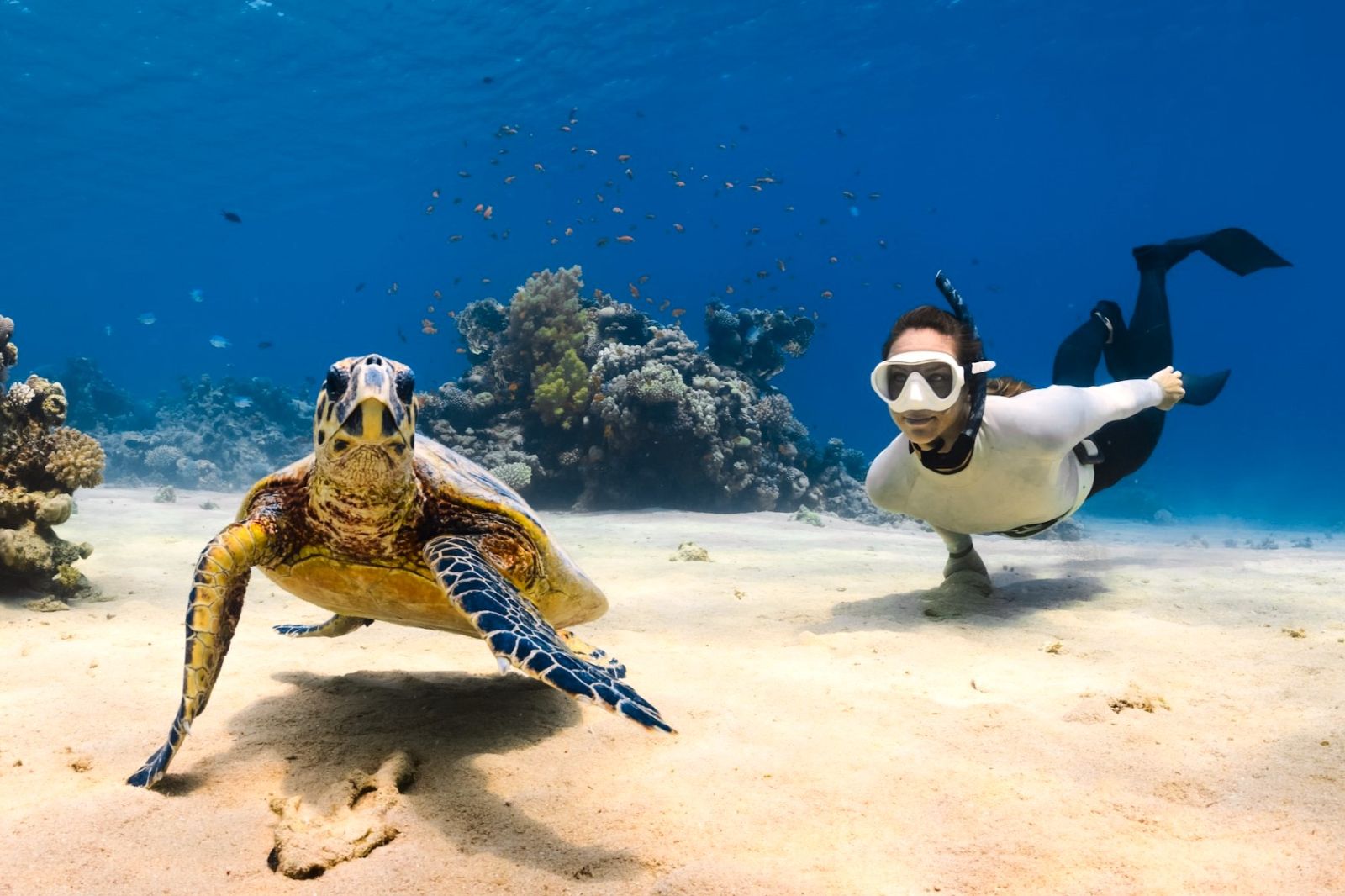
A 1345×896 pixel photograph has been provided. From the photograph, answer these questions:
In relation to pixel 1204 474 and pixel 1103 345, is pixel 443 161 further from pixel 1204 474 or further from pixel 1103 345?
pixel 1204 474

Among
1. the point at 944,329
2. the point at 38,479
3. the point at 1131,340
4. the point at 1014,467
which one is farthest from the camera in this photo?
the point at 1131,340

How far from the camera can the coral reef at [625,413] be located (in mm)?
12008

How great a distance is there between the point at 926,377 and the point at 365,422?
2.75m

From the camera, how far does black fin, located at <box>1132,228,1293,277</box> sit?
6.73m

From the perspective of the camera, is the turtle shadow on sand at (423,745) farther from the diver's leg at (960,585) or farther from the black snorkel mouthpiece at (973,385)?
the diver's leg at (960,585)

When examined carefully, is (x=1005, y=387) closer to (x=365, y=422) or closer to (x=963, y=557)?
(x=963, y=557)

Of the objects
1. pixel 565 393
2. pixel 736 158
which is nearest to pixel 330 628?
pixel 565 393

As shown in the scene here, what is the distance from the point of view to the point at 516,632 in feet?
5.96

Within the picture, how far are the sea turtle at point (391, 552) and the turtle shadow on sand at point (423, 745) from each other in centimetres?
29

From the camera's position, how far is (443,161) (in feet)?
157

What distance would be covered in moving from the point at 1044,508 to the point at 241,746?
Answer: 14.0 feet

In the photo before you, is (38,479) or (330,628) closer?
(330,628)

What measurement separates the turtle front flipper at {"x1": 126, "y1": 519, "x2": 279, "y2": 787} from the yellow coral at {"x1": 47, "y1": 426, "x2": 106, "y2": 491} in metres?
3.90

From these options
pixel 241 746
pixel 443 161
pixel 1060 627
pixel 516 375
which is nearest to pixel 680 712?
pixel 241 746
